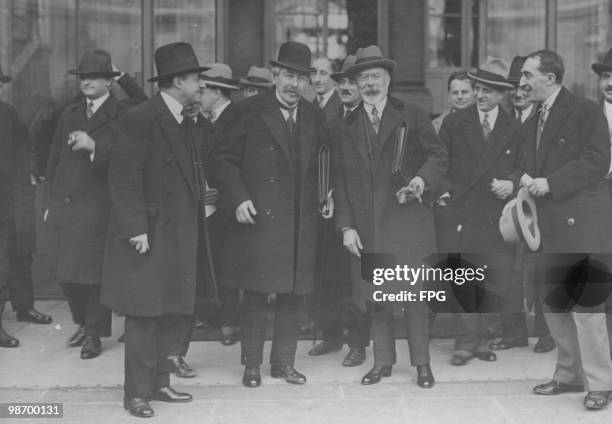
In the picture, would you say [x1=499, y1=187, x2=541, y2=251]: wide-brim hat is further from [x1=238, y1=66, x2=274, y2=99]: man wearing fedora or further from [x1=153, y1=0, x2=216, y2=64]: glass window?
[x1=153, y1=0, x2=216, y2=64]: glass window

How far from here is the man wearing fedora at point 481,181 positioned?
604cm

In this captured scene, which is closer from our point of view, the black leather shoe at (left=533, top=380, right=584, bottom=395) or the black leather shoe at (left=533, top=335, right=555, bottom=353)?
the black leather shoe at (left=533, top=380, right=584, bottom=395)

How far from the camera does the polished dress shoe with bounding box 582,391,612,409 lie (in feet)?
16.5

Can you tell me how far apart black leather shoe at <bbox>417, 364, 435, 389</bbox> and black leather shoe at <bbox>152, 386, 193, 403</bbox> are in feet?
4.37

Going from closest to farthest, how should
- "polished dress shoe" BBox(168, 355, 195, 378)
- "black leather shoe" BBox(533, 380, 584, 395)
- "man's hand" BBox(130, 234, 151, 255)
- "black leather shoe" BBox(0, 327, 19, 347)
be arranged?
"man's hand" BBox(130, 234, 151, 255) → "black leather shoe" BBox(533, 380, 584, 395) → "polished dress shoe" BBox(168, 355, 195, 378) → "black leather shoe" BBox(0, 327, 19, 347)

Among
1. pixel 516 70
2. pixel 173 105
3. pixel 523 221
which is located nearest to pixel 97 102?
pixel 173 105

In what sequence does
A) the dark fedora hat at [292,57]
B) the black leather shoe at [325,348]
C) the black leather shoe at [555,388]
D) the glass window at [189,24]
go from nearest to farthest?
1. the black leather shoe at [555,388]
2. the dark fedora hat at [292,57]
3. the black leather shoe at [325,348]
4. the glass window at [189,24]

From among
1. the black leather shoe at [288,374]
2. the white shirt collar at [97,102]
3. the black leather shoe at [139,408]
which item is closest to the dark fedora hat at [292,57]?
the white shirt collar at [97,102]

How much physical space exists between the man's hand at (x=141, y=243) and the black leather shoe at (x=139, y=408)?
0.78 metres

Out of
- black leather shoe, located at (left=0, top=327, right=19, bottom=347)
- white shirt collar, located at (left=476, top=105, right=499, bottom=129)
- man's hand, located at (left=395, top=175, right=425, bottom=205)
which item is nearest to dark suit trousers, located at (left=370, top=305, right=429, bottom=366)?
man's hand, located at (left=395, top=175, right=425, bottom=205)

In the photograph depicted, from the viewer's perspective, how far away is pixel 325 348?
252 inches

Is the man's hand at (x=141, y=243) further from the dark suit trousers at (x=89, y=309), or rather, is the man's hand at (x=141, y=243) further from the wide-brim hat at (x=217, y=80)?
the wide-brim hat at (x=217, y=80)

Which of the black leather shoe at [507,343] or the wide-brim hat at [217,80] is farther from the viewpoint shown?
the wide-brim hat at [217,80]

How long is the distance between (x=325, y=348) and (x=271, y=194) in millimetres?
1352
